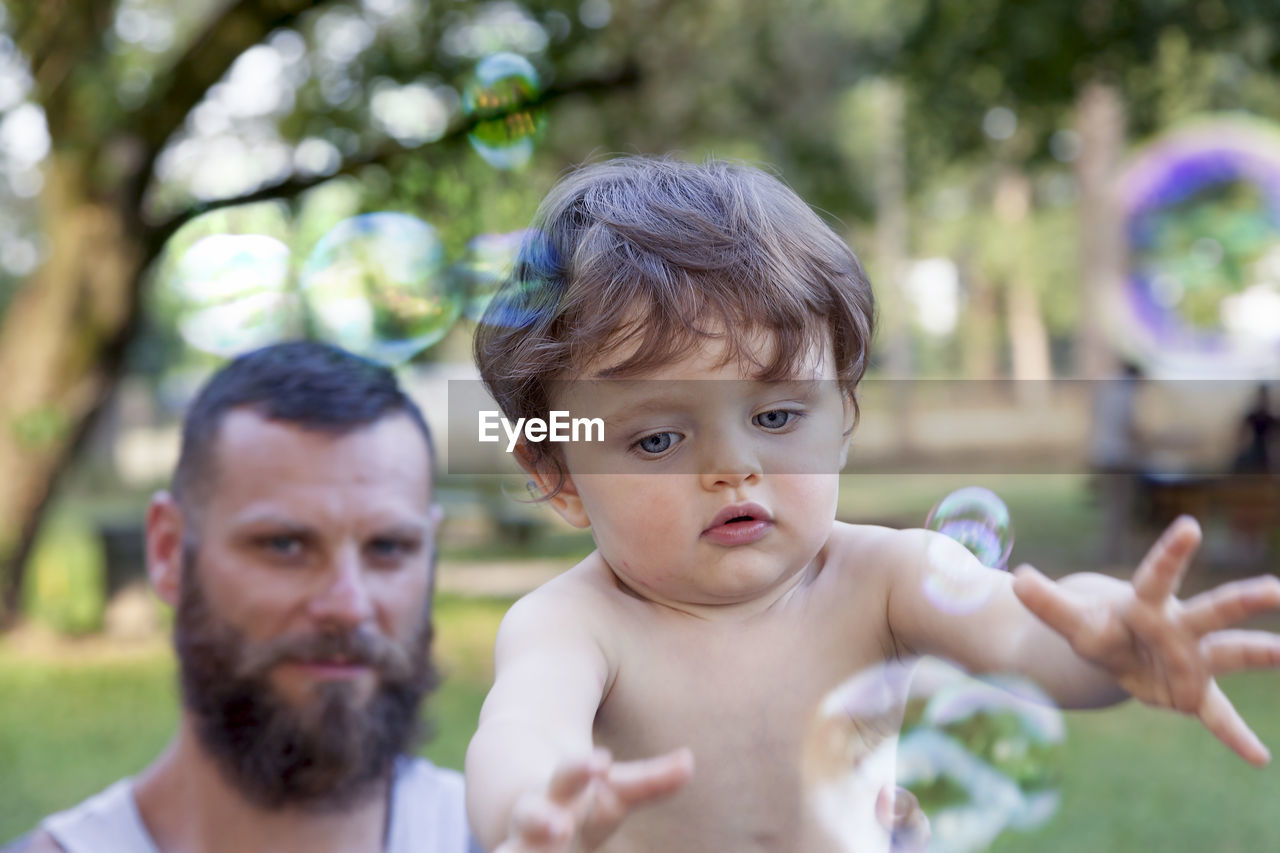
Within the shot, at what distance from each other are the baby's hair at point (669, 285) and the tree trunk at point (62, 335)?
6161 millimetres

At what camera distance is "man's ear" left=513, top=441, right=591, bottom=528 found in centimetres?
108

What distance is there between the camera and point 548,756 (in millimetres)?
825

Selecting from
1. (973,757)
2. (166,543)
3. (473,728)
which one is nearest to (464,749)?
(473,728)

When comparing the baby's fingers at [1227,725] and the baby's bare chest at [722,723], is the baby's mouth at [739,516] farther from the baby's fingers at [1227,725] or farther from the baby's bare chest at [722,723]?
the baby's fingers at [1227,725]

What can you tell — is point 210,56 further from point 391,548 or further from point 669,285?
point 669,285

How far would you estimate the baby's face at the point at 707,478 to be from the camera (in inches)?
37.5

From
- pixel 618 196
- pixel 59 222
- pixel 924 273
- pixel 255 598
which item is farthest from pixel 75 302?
pixel 924 273

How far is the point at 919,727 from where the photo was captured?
133cm

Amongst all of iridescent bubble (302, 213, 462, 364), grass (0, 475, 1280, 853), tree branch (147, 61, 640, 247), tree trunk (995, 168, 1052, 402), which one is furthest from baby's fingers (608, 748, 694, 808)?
tree trunk (995, 168, 1052, 402)

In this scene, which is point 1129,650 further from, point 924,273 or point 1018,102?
point 924,273

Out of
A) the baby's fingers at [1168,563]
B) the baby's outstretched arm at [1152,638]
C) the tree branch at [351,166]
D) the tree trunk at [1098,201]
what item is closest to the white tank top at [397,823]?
the baby's outstretched arm at [1152,638]

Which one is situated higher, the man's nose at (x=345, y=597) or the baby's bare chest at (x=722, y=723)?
the baby's bare chest at (x=722, y=723)

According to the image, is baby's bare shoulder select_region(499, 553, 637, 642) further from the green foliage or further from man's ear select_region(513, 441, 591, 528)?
the green foliage

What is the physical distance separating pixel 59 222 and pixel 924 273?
543 inches
